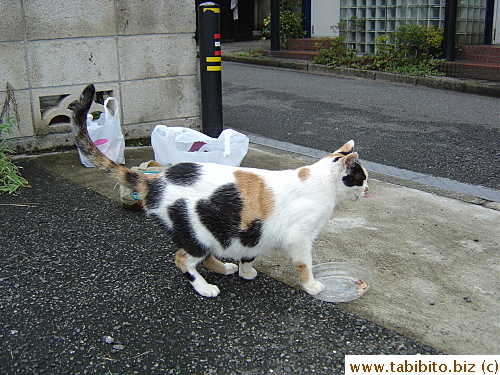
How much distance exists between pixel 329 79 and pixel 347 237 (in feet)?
27.8

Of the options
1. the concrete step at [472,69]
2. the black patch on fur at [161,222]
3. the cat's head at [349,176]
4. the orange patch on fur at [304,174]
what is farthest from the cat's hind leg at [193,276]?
the concrete step at [472,69]

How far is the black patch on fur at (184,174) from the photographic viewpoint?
290 centimetres

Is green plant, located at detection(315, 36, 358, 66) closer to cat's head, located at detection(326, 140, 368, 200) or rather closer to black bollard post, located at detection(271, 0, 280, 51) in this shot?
black bollard post, located at detection(271, 0, 280, 51)

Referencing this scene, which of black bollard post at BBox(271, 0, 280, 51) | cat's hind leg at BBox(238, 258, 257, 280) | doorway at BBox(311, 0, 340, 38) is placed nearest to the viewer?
cat's hind leg at BBox(238, 258, 257, 280)

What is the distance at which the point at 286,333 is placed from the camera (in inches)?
106

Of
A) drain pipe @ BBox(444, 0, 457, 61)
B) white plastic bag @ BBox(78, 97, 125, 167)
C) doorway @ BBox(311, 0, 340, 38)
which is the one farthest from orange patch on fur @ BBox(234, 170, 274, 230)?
doorway @ BBox(311, 0, 340, 38)

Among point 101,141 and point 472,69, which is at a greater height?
point 472,69

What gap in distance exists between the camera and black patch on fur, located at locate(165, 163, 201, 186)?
2.90m

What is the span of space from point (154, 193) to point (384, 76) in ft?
31.2

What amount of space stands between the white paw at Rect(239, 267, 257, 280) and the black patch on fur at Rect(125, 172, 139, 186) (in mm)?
771

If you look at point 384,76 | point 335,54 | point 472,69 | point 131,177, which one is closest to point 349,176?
point 131,177

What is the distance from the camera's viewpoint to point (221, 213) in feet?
9.36

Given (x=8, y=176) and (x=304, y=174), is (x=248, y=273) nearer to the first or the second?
(x=304, y=174)

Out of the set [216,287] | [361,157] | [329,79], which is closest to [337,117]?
[361,157]
